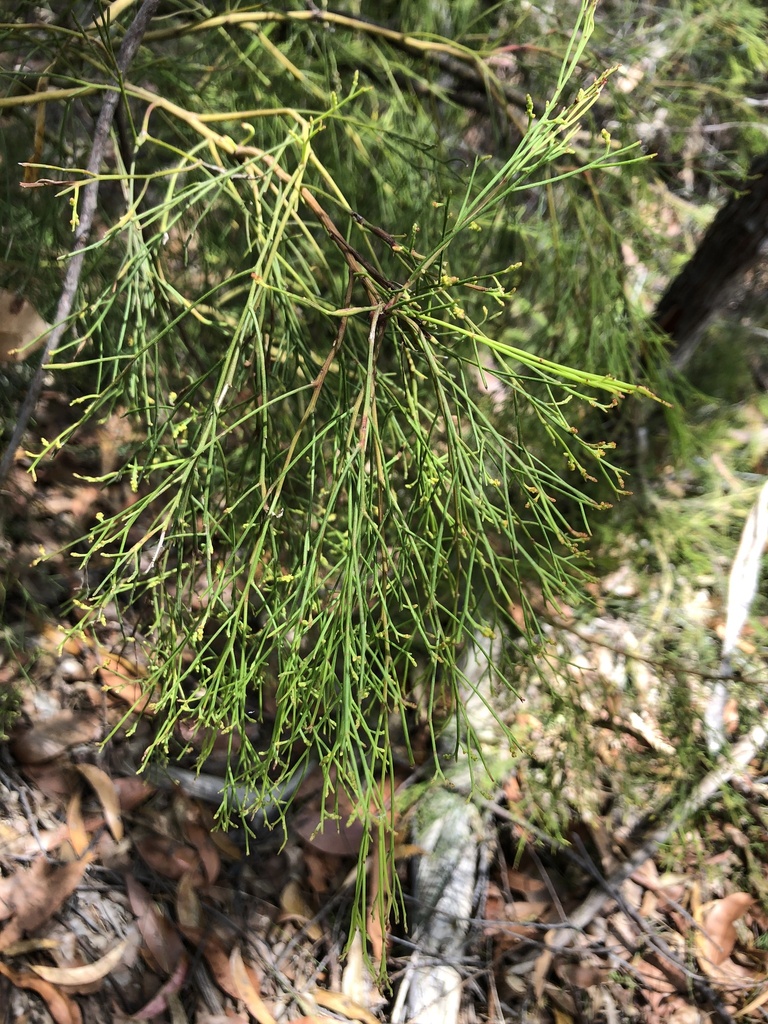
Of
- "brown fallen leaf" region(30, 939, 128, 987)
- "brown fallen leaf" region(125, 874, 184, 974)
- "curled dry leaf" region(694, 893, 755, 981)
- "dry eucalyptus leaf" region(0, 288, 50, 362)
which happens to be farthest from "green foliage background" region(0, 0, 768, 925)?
"curled dry leaf" region(694, 893, 755, 981)

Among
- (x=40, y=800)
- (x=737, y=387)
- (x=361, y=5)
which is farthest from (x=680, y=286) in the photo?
(x=40, y=800)

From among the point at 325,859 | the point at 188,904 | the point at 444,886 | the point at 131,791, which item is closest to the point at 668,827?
the point at 444,886

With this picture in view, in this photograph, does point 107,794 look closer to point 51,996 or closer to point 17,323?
point 51,996

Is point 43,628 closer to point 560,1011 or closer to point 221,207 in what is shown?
point 221,207

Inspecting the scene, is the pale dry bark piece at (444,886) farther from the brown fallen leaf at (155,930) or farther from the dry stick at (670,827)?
the brown fallen leaf at (155,930)

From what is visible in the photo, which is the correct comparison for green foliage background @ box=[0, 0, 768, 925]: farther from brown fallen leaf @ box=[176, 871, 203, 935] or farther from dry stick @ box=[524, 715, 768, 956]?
dry stick @ box=[524, 715, 768, 956]

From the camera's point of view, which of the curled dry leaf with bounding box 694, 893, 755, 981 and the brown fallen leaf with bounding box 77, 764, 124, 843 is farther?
the curled dry leaf with bounding box 694, 893, 755, 981

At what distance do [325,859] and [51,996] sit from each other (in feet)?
2.39

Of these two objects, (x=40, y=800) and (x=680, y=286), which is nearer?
(x=40, y=800)

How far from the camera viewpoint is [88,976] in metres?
1.53

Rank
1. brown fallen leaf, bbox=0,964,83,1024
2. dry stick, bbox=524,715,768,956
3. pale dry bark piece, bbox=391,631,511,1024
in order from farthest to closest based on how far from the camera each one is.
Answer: dry stick, bbox=524,715,768,956 < pale dry bark piece, bbox=391,631,511,1024 < brown fallen leaf, bbox=0,964,83,1024

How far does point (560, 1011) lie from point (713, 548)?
1566mm

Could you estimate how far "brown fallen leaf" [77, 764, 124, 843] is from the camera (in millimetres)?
1778

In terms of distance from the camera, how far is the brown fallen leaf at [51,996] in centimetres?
145
